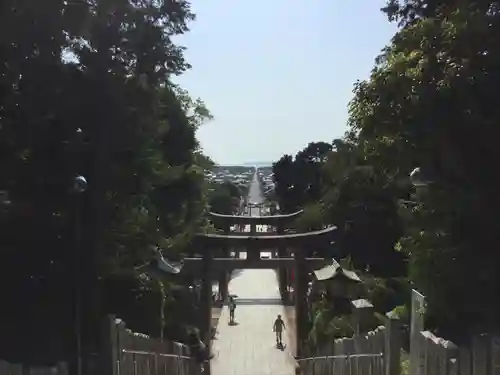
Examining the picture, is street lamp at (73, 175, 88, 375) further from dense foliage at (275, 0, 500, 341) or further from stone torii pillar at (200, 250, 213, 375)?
stone torii pillar at (200, 250, 213, 375)

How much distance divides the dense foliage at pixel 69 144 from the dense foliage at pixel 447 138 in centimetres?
388

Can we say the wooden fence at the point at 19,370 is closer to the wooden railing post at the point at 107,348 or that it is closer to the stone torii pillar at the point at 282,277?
the wooden railing post at the point at 107,348

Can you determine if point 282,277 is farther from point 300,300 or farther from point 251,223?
point 300,300

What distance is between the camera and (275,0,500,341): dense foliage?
22.3ft

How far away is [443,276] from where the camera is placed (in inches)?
311

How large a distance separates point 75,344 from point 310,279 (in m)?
18.5

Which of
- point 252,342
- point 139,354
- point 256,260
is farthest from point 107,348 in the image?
point 256,260

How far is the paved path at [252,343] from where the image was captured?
921 inches

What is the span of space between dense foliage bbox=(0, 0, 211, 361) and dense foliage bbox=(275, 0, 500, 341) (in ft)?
12.7

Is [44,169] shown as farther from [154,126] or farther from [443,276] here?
[443,276]

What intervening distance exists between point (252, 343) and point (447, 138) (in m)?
21.2

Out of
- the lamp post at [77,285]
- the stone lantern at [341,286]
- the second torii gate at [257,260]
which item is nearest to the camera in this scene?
the lamp post at [77,285]

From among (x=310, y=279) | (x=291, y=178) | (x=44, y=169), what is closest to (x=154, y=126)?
(x=44, y=169)

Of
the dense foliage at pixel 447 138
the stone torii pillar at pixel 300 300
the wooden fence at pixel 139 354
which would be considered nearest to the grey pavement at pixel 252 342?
the stone torii pillar at pixel 300 300
